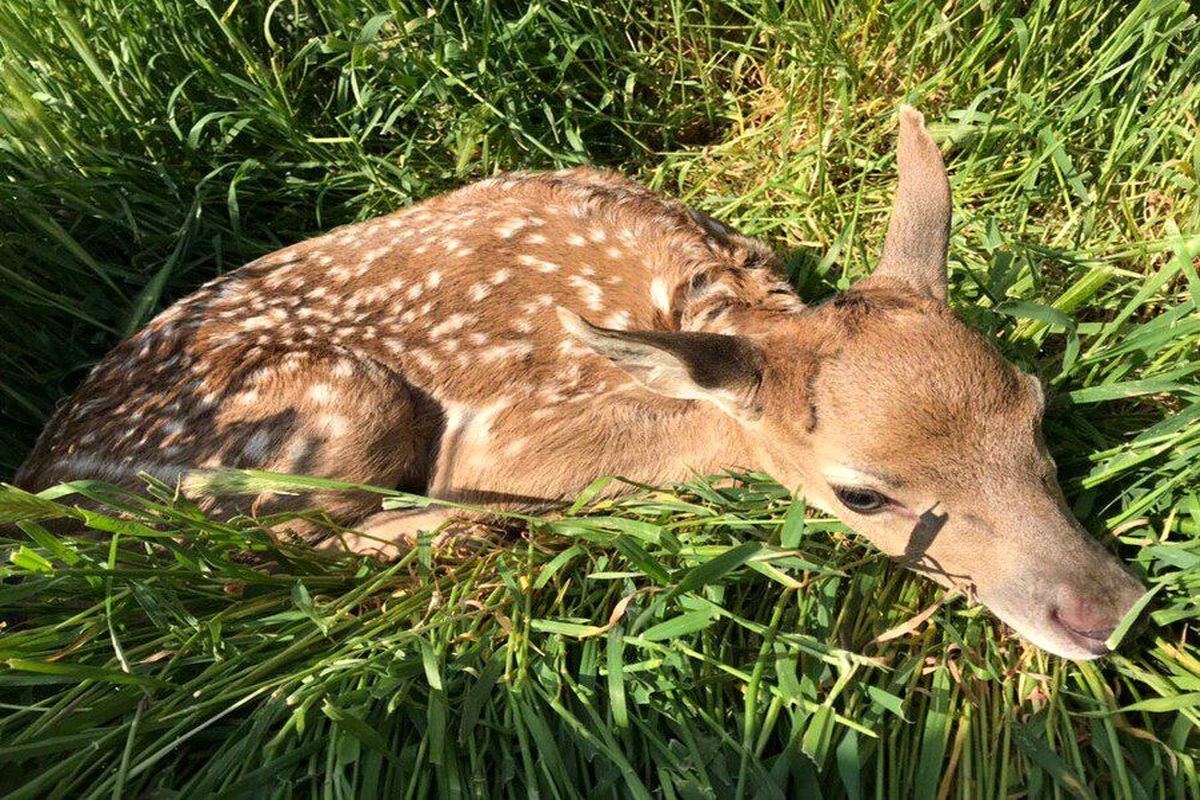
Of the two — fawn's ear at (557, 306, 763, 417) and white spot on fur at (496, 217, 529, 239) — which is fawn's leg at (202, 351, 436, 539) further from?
fawn's ear at (557, 306, 763, 417)

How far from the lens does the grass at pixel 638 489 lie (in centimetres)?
224

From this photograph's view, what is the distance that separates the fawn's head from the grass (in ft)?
0.59

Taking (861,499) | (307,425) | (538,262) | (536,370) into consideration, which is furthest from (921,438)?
(307,425)

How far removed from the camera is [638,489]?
3047 millimetres

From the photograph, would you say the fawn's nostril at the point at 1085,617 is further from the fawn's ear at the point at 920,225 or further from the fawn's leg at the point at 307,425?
the fawn's leg at the point at 307,425

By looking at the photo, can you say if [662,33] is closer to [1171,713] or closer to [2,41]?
[2,41]

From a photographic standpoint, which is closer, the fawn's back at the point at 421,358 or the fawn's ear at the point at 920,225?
the fawn's ear at the point at 920,225

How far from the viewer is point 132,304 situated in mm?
3674

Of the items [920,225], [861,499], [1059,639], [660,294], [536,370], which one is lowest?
[1059,639]

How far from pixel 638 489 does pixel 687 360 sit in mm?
783

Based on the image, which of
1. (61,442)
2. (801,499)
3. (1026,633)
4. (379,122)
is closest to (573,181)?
(379,122)

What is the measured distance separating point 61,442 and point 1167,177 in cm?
359

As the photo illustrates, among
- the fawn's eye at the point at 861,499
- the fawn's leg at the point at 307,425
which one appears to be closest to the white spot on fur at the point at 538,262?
the fawn's leg at the point at 307,425

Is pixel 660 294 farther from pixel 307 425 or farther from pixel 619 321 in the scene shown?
pixel 307 425
